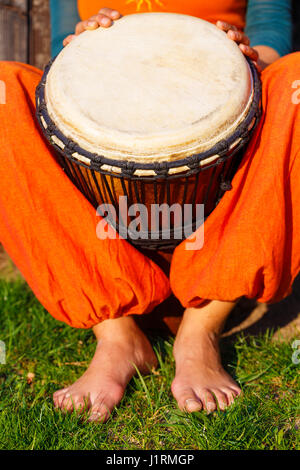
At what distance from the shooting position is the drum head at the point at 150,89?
137 cm

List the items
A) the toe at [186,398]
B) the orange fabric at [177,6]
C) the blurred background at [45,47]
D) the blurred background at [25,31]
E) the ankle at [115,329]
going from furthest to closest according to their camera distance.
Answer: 1. the blurred background at [25,31]
2. the blurred background at [45,47]
3. the orange fabric at [177,6]
4. the ankle at [115,329]
5. the toe at [186,398]

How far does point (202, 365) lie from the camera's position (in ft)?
5.62

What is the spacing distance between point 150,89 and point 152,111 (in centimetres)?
8

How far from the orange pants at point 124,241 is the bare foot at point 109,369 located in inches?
4.8

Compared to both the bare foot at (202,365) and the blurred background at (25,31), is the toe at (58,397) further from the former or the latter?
the blurred background at (25,31)

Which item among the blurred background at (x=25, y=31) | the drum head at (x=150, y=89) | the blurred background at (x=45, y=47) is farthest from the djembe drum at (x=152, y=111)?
the blurred background at (x=25, y=31)

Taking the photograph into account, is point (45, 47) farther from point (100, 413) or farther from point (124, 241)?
point (100, 413)

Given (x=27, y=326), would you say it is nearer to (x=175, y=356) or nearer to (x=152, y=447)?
(x=175, y=356)

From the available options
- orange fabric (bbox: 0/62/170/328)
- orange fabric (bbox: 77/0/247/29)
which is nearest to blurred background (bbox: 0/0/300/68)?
orange fabric (bbox: 77/0/247/29)

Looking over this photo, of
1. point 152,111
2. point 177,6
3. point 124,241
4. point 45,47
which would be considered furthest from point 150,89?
point 45,47

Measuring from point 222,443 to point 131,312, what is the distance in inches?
21.0
